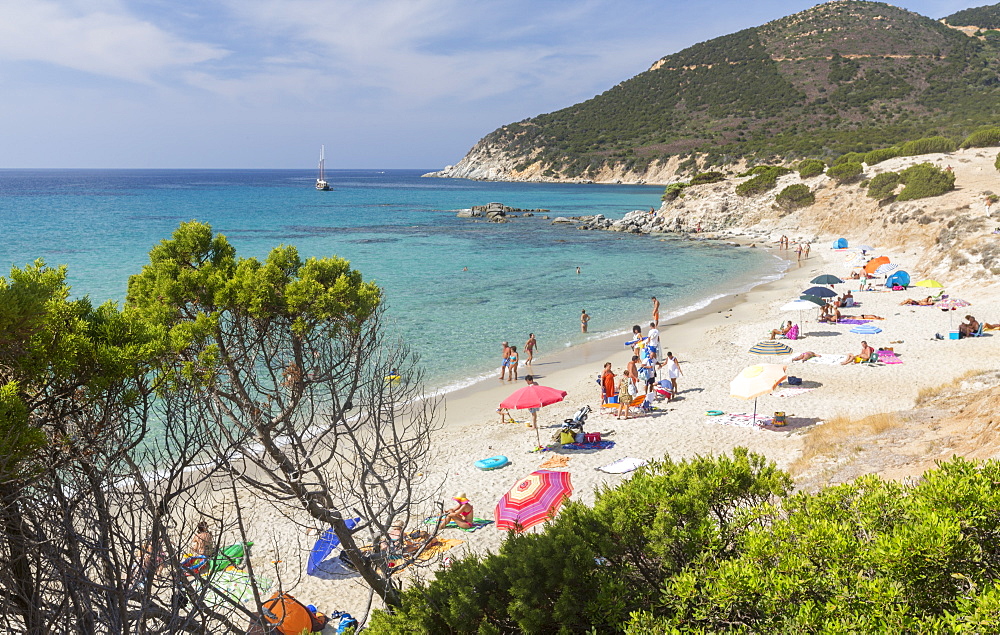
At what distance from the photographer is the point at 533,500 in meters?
9.68

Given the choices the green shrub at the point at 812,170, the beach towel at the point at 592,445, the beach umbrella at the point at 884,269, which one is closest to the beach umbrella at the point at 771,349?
the beach towel at the point at 592,445

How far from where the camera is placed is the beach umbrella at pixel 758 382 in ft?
42.8

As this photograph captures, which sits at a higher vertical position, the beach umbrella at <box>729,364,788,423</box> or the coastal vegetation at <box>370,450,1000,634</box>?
the coastal vegetation at <box>370,450,1000,634</box>

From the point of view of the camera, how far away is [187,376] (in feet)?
19.8

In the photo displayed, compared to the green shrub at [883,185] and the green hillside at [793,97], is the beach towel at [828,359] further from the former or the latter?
the green hillside at [793,97]

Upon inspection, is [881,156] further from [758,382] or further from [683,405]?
[758,382]

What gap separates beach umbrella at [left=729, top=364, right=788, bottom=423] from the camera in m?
13.0

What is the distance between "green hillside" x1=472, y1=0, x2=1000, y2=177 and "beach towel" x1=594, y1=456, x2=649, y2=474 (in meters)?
77.3

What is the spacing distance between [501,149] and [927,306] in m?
166

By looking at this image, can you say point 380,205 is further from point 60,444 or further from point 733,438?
point 60,444

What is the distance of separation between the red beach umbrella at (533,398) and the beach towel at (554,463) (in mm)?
1198

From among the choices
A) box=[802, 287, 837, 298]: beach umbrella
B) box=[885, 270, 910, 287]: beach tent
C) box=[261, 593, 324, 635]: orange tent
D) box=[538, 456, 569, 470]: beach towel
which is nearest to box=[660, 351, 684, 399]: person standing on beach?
box=[538, 456, 569, 470]: beach towel

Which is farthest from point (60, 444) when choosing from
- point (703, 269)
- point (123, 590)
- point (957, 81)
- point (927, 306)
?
point (957, 81)

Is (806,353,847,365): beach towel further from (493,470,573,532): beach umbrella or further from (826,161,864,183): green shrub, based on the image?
(826,161,864,183): green shrub
